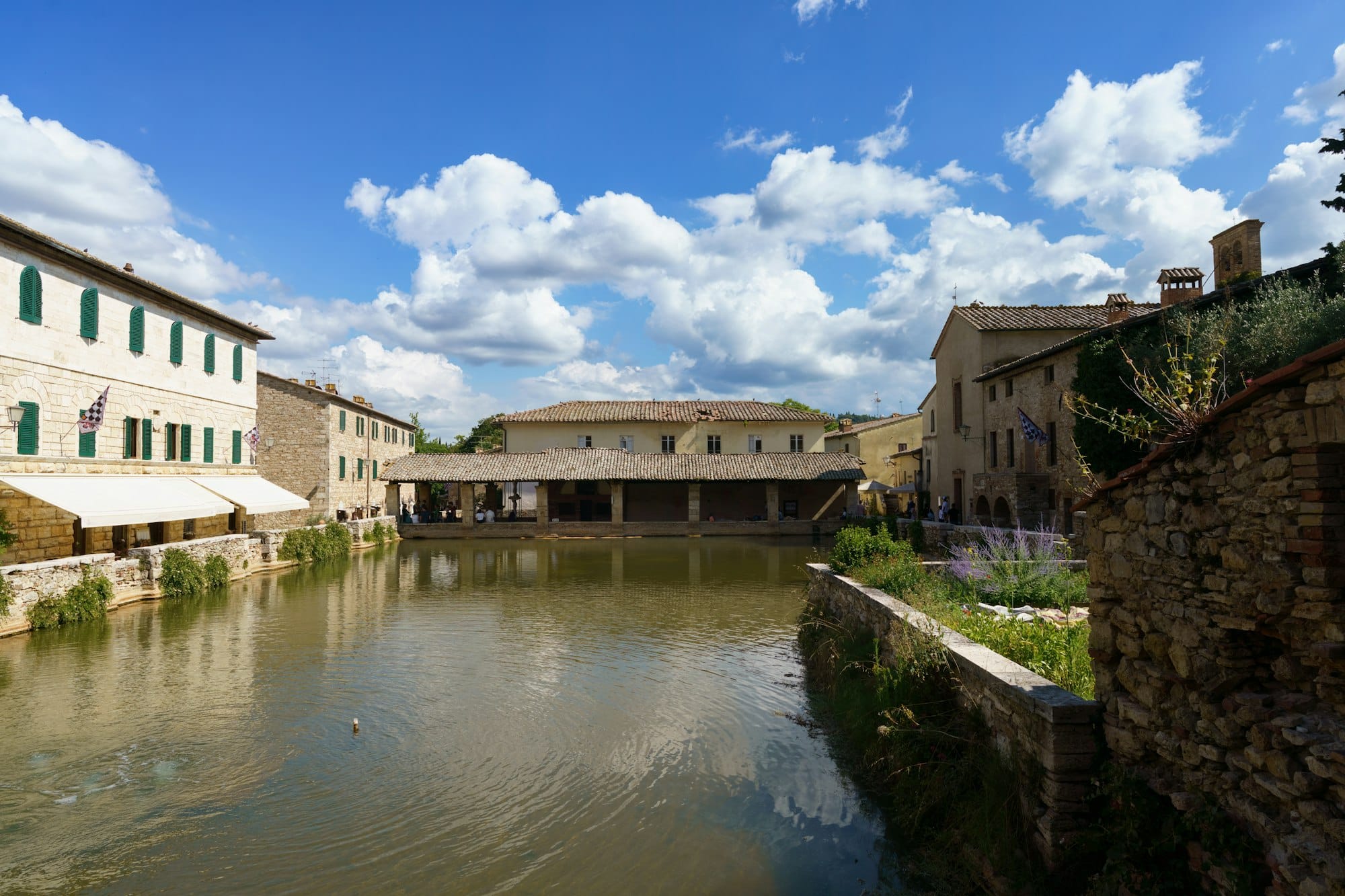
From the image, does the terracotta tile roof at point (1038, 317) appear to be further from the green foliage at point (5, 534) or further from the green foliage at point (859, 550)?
the green foliage at point (5, 534)

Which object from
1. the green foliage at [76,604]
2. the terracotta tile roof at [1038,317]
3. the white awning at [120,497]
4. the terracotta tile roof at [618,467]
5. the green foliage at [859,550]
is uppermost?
the terracotta tile roof at [1038,317]

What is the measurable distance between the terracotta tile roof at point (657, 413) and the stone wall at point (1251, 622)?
42.0 metres

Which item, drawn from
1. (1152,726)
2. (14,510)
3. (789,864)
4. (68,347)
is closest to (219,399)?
(68,347)

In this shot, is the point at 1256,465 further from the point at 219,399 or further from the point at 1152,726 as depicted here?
the point at 219,399

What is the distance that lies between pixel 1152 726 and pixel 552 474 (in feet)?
114

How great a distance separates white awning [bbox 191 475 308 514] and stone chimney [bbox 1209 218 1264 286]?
2822 centimetres

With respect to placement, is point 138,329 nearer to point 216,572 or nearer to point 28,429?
point 28,429

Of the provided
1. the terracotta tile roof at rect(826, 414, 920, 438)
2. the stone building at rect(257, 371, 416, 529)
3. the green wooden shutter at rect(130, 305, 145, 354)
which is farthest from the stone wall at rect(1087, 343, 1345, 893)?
the terracotta tile roof at rect(826, 414, 920, 438)

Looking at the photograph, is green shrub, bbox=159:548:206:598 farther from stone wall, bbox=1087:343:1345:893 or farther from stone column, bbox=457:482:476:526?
stone wall, bbox=1087:343:1345:893

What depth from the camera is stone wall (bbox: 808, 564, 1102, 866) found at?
4.56 metres

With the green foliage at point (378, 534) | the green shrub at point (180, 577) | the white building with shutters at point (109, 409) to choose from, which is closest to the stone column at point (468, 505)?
the green foliage at point (378, 534)

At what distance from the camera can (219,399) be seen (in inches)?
969

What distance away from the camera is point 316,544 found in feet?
84.1

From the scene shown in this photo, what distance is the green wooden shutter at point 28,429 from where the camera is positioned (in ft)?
53.4
